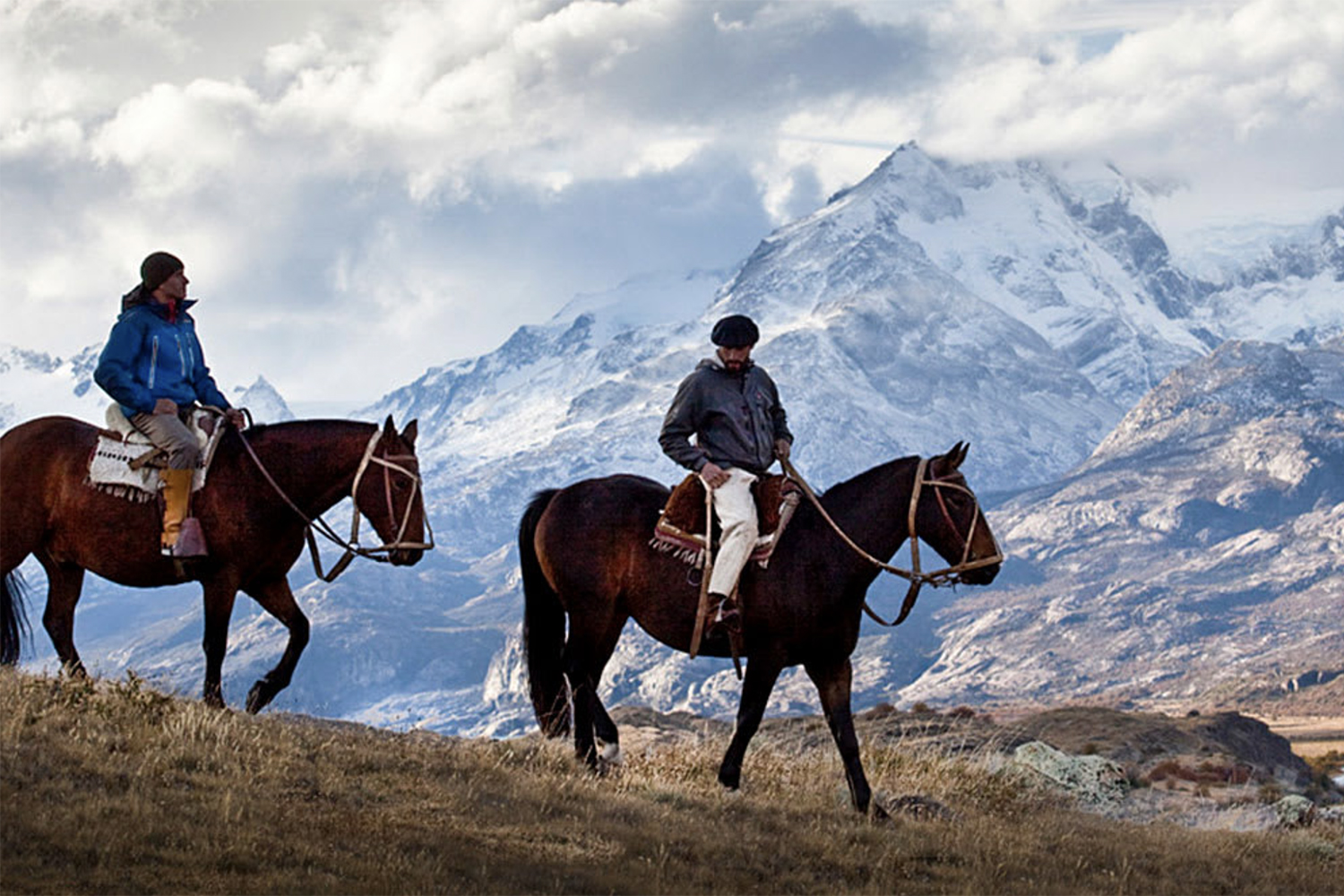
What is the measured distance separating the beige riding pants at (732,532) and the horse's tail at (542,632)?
8.10 ft

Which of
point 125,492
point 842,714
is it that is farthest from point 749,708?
point 125,492

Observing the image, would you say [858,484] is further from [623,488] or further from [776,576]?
[623,488]

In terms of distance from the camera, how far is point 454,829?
11.8 m

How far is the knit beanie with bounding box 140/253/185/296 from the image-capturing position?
49.4ft

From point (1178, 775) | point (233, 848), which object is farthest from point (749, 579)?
point (1178, 775)

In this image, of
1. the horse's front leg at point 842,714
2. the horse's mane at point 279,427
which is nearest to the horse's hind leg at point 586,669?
the horse's front leg at point 842,714

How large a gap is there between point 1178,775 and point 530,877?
20566 millimetres

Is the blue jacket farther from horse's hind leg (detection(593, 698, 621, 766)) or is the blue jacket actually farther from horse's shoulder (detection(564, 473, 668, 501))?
horse's hind leg (detection(593, 698, 621, 766))

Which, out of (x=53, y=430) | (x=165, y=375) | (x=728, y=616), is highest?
(x=165, y=375)

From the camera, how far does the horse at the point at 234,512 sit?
572 inches

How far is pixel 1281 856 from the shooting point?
15086 mm

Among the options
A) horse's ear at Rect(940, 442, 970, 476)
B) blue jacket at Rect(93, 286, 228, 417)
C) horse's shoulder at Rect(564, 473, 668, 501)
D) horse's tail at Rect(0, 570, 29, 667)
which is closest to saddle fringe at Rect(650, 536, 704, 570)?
horse's shoulder at Rect(564, 473, 668, 501)

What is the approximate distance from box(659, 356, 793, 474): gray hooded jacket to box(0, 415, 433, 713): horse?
8.09ft

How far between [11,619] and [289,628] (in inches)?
147
